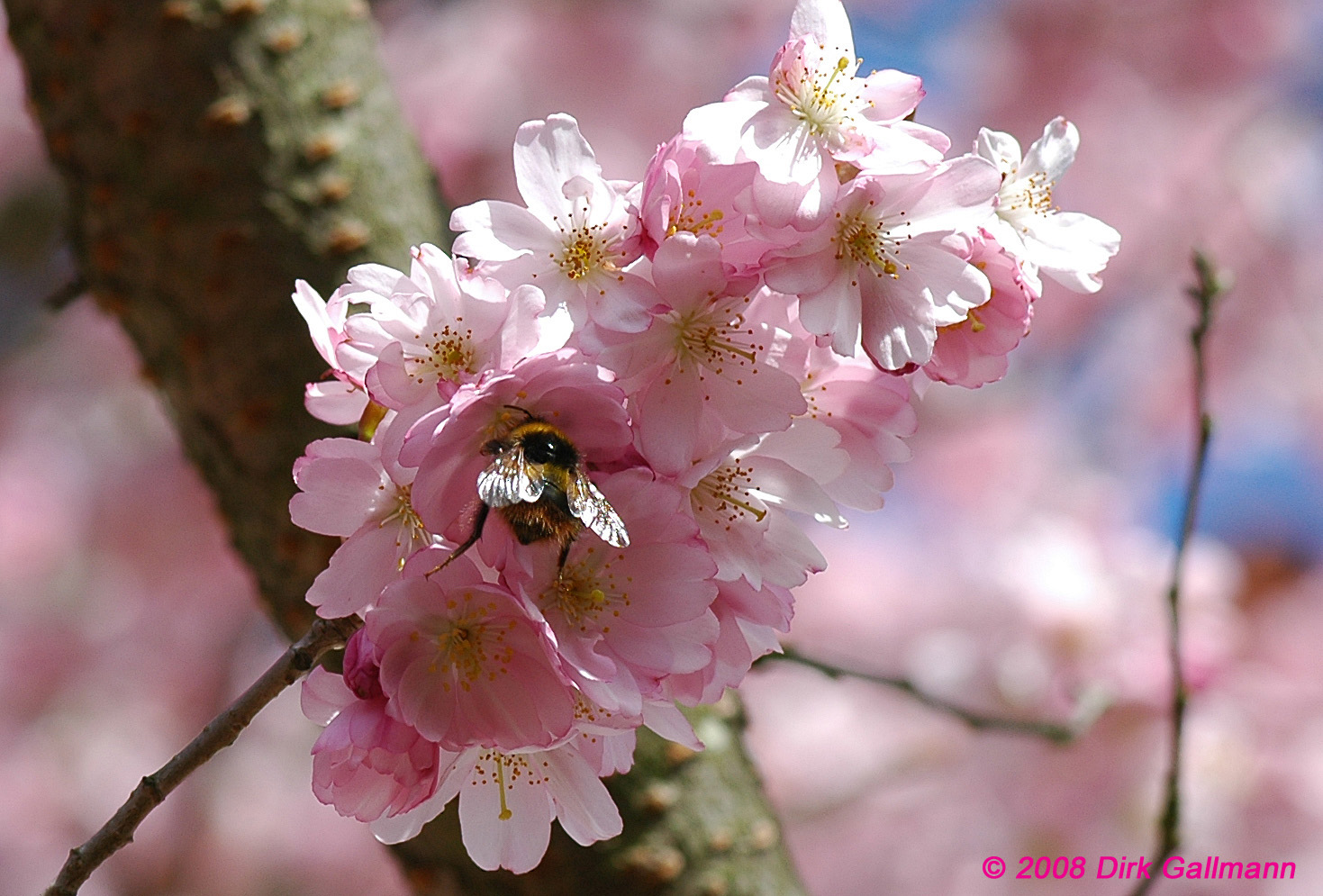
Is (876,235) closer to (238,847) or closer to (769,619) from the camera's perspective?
(769,619)

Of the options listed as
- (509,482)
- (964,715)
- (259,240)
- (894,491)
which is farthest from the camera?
(894,491)

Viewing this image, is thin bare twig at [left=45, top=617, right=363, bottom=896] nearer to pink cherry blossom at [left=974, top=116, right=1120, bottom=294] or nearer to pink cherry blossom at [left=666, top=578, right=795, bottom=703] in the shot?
pink cherry blossom at [left=666, top=578, right=795, bottom=703]

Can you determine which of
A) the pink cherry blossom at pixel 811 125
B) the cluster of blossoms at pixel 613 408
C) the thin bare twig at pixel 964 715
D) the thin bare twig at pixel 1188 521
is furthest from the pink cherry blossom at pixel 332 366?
the thin bare twig at pixel 1188 521

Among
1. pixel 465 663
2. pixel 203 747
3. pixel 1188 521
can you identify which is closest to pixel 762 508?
pixel 465 663

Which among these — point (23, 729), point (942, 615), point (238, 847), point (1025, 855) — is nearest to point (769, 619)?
point (1025, 855)

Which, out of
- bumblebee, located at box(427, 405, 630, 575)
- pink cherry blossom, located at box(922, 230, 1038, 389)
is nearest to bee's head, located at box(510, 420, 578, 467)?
bumblebee, located at box(427, 405, 630, 575)

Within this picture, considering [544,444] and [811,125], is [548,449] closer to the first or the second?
[544,444]
